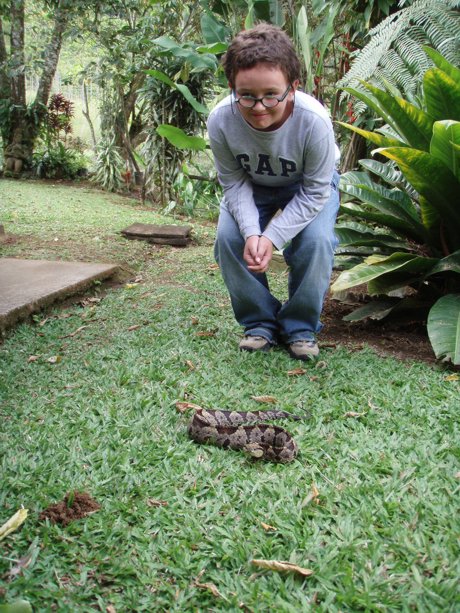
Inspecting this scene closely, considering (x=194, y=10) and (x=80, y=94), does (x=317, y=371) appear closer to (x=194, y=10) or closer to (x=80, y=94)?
(x=194, y=10)

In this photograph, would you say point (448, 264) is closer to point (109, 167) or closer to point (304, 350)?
point (304, 350)

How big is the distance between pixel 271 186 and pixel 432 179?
31.8 inches

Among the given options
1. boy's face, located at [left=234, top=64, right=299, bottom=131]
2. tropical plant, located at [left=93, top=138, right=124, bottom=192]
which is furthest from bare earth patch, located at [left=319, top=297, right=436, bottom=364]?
tropical plant, located at [left=93, top=138, right=124, bottom=192]

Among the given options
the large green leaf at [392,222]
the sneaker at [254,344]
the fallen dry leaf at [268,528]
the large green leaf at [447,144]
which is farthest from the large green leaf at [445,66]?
the fallen dry leaf at [268,528]

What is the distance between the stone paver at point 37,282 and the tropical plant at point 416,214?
1.81 m

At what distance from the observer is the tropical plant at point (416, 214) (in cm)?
293

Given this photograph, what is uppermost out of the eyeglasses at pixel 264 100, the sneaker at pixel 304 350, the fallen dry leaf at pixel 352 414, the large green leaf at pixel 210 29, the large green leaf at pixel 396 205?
the large green leaf at pixel 210 29

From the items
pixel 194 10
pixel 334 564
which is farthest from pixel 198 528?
pixel 194 10

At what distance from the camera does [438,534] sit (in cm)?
171

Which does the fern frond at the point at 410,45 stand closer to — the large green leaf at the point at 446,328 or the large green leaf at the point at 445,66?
the large green leaf at the point at 445,66

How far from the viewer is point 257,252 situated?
110 inches

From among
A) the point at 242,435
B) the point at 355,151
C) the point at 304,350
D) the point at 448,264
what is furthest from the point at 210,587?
the point at 355,151

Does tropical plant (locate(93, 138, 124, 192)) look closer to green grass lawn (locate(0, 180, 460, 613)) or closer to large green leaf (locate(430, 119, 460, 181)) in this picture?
green grass lawn (locate(0, 180, 460, 613))

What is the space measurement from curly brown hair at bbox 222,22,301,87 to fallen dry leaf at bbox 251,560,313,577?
1867 millimetres
